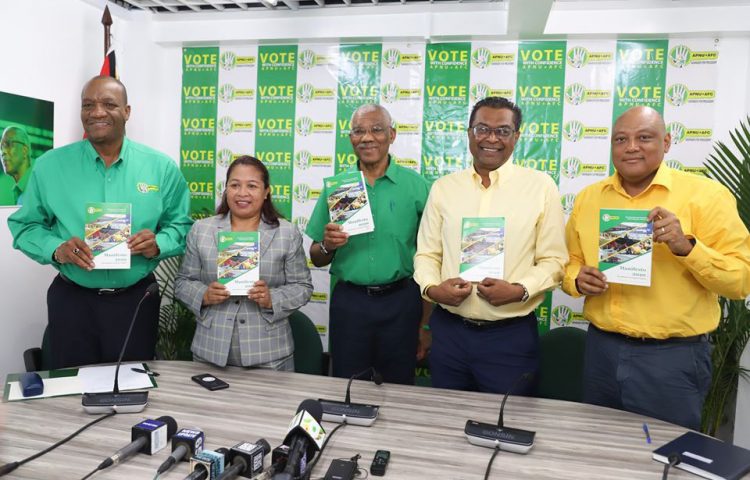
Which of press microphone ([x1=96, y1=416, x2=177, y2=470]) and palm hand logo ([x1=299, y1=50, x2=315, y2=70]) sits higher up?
palm hand logo ([x1=299, y1=50, x2=315, y2=70])

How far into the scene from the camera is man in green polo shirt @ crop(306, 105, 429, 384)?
119 inches

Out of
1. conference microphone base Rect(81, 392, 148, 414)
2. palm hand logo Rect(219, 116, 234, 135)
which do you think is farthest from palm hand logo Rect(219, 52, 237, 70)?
conference microphone base Rect(81, 392, 148, 414)

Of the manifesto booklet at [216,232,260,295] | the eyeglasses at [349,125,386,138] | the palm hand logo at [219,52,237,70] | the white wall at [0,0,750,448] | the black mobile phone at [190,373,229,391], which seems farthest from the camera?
the palm hand logo at [219,52,237,70]

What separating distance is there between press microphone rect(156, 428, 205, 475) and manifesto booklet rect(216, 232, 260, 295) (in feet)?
2.77

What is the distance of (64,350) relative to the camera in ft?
9.06

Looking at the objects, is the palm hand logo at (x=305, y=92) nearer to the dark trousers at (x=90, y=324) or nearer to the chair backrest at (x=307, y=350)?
the chair backrest at (x=307, y=350)

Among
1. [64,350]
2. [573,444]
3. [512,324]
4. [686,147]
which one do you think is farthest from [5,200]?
[686,147]

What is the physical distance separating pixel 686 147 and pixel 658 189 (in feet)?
6.97

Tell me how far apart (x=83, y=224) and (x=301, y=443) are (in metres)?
2.05

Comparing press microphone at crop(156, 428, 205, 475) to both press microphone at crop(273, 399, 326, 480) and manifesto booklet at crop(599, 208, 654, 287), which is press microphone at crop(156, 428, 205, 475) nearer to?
press microphone at crop(273, 399, 326, 480)

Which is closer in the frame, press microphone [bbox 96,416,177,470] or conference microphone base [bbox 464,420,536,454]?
press microphone [bbox 96,416,177,470]

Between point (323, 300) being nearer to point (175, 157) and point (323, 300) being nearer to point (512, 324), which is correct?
point (175, 157)

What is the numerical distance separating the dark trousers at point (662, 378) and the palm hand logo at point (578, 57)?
2666 millimetres

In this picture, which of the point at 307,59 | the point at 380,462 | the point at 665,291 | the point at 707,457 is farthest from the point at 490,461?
the point at 307,59
